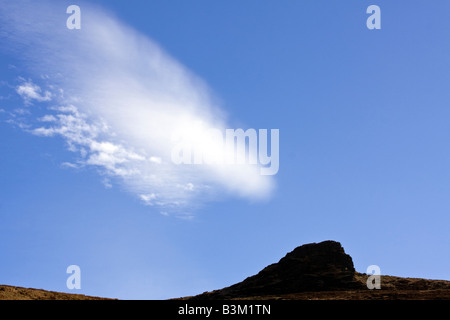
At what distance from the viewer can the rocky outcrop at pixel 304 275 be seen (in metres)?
54.6

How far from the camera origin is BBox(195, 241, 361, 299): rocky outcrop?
54.6m

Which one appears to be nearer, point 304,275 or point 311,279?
point 311,279

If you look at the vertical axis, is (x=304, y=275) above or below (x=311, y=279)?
above

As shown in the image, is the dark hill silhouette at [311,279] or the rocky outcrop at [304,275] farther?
the rocky outcrop at [304,275]

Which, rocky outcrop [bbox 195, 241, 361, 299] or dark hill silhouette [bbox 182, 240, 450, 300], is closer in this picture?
dark hill silhouette [bbox 182, 240, 450, 300]

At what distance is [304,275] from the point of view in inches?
2229

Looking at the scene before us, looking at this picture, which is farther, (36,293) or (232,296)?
(232,296)
